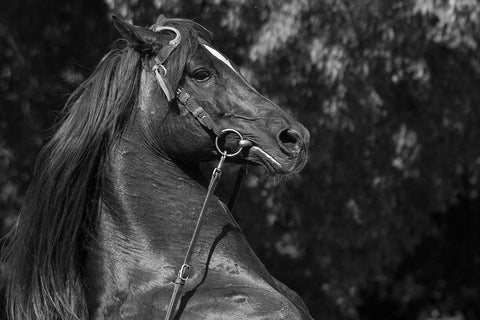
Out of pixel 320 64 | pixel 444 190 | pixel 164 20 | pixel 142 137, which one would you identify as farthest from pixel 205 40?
pixel 444 190

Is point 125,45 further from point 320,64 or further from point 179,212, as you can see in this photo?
point 320,64

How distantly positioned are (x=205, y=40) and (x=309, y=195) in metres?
6.10

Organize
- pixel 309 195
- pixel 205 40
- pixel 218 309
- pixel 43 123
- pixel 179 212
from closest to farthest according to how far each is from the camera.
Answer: pixel 218 309 → pixel 179 212 → pixel 205 40 → pixel 43 123 → pixel 309 195

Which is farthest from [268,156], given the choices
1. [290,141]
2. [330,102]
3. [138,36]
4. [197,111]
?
[330,102]

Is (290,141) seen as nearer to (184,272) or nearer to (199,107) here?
(199,107)

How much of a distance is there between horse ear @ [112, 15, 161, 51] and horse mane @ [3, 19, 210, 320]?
0.14ft

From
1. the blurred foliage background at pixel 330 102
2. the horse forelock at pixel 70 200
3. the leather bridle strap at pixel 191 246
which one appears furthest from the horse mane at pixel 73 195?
the blurred foliage background at pixel 330 102

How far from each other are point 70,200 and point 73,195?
0.07 ft

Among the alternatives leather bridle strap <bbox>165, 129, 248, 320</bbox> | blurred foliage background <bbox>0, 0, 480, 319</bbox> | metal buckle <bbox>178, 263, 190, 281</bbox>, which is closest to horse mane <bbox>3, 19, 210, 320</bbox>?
leather bridle strap <bbox>165, 129, 248, 320</bbox>

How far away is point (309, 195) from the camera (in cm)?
988

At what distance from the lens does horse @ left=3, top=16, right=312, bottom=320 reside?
11.6 feet

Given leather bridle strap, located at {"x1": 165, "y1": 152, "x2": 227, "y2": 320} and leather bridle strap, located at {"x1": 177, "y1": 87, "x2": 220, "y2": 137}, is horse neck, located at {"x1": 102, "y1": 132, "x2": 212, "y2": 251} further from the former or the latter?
leather bridle strap, located at {"x1": 177, "y1": 87, "x2": 220, "y2": 137}

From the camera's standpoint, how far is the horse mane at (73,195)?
3627 millimetres

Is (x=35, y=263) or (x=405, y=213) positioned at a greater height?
(x=35, y=263)
